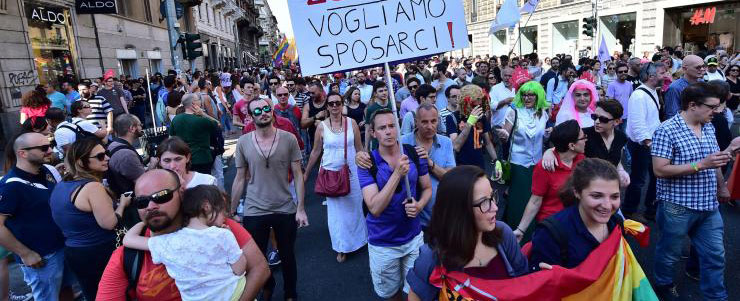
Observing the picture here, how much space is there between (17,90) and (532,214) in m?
14.1

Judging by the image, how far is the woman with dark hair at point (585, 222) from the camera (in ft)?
6.71

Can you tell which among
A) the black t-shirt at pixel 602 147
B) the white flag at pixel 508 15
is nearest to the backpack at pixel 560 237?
the black t-shirt at pixel 602 147

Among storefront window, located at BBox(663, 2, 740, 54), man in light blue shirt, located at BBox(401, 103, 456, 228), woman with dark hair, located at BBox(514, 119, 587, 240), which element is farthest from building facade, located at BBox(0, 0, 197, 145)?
storefront window, located at BBox(663, 2, 740, 54)

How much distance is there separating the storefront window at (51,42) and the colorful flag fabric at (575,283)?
45.9 feet

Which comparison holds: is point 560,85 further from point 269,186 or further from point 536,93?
point 269,186

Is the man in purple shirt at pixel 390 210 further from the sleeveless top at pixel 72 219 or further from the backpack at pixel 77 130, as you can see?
the backpack at pixel 77 130

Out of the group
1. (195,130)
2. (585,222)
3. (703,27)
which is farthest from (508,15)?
(703,27)

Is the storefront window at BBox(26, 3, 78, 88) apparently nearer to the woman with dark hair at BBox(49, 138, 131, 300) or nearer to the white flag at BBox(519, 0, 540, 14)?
the woman with dark hair at BBox(49, 138, 131, 300)

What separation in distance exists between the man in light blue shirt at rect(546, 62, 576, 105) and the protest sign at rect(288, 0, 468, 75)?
661cm

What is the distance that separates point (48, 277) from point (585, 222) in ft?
12.2

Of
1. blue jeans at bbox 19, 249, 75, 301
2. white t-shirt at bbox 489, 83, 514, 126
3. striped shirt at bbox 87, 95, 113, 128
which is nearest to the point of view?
blue jeans at bbox 19, 249, 75, 301

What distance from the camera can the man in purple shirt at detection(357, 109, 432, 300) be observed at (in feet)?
9.09

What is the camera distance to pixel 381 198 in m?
2.66

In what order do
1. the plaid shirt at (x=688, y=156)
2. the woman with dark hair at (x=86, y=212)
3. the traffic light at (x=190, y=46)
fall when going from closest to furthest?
the woman with dark hair at (x=86, y=212), the plaid shirt at (x=688, y=156), the traffic light at (x=190, y=46)
